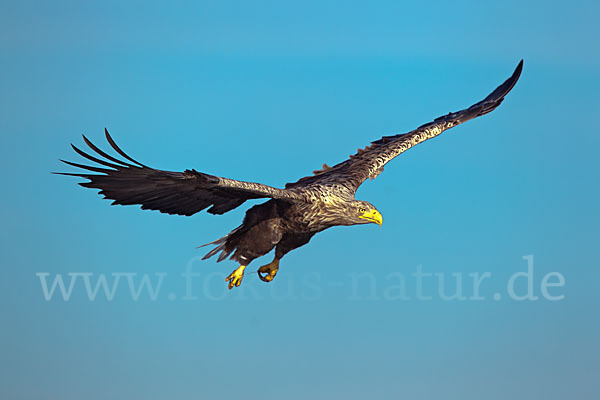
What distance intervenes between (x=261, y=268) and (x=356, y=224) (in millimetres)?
1795

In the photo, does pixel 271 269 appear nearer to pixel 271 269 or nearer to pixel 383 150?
pixel 271 269

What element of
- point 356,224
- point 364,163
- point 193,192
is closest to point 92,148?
point 193,192

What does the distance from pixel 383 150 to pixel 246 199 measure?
3.79 meters

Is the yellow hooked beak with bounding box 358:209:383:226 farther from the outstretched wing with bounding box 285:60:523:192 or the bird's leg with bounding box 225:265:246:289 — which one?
the bird's leg with bounding box 225:265:246:289

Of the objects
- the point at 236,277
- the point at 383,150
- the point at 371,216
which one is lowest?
the point at 236,277

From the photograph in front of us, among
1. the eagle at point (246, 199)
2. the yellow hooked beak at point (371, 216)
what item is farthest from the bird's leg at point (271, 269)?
the yellow hooked beak at point (371, 216)

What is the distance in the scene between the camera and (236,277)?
51.9 ft

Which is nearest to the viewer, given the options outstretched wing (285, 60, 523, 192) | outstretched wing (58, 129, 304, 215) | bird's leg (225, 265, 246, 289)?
outstretched wing (58, 129, 304, 215)

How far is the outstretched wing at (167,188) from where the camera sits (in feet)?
46.0

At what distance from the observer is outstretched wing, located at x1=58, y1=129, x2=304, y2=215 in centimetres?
1402

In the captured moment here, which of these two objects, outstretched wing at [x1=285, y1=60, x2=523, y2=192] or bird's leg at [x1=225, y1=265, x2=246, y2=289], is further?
outstretched wing at [x1=285, y1=60, x2=523, y2=192]

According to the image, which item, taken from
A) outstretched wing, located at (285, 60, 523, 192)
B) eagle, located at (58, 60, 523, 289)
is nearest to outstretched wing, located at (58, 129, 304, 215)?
eagle, located at (58, 60, 523, 289)

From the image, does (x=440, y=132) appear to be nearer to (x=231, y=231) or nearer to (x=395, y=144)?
(x=395, y=144)

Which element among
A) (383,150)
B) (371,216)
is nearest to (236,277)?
(371,216)
